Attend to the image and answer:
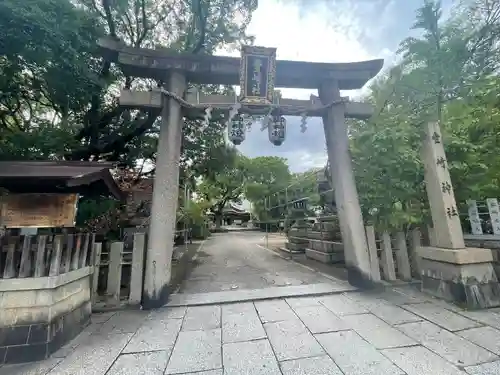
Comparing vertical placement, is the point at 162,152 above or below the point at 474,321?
above

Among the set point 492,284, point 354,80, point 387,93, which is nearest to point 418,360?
point 492,284

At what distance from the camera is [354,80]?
618cm

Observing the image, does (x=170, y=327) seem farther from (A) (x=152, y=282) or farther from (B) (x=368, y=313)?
(B) (x=368, y=313)

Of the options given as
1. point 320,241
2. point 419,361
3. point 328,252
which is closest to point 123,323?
point 419,361

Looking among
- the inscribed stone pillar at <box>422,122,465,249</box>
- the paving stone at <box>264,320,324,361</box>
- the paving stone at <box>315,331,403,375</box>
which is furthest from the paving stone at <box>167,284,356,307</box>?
the inscribed stone pillar at <box>422,122,465,249</box>

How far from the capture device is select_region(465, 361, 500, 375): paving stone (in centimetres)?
236

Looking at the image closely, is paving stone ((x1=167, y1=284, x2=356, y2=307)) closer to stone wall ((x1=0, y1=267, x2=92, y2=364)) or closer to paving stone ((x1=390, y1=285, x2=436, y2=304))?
paving stone ((x1=390, y1=285, x2=436, y2=304))

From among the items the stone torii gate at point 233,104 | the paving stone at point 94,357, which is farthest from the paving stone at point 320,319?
the paving stone at point 94,357

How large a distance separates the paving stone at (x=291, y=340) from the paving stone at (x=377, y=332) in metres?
0.72

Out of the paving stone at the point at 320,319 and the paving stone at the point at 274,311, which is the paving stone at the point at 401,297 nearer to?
the paving stone at the point at 320,319

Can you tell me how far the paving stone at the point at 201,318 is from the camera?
3607 mm

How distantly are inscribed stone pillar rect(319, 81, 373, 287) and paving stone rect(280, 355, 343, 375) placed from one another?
9.82ft

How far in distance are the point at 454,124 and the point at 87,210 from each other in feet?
32.5

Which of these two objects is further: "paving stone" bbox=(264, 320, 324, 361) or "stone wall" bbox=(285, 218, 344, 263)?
"stone wall" bbox=(285, 218, 344, 263)
